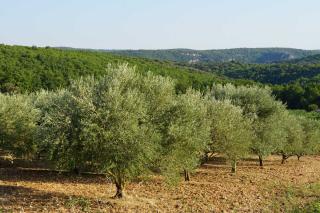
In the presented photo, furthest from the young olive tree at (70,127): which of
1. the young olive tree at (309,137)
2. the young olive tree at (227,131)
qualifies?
the young olive tree at (309,137)

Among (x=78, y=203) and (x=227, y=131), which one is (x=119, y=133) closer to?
(x=78, y=203)

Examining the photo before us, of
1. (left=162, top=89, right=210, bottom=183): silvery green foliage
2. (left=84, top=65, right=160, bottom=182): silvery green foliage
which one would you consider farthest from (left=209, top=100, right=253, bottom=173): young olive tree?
(left=84, top=65, right=160, bottom=182): silvery green foliage

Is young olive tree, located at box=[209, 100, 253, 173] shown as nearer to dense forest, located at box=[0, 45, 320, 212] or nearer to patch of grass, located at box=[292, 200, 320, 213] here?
dense forest, located at box=[0, 45, 320, 212]

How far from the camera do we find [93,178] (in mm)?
35281

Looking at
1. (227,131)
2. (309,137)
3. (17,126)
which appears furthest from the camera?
(309,137)

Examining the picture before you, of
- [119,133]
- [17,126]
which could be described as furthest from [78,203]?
[17,126]

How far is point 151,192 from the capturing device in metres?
30.1

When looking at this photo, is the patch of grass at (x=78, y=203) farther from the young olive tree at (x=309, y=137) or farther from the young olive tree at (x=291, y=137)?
the young olive tree at (x=309, y=137)

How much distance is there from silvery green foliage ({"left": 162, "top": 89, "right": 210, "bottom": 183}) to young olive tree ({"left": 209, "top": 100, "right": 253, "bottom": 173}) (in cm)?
686

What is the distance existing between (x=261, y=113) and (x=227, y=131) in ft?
39.9

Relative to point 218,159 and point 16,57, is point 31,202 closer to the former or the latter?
point 218,159

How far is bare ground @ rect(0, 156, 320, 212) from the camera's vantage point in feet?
79.8

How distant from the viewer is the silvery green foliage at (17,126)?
116 feet

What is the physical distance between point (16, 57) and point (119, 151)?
112337mm
